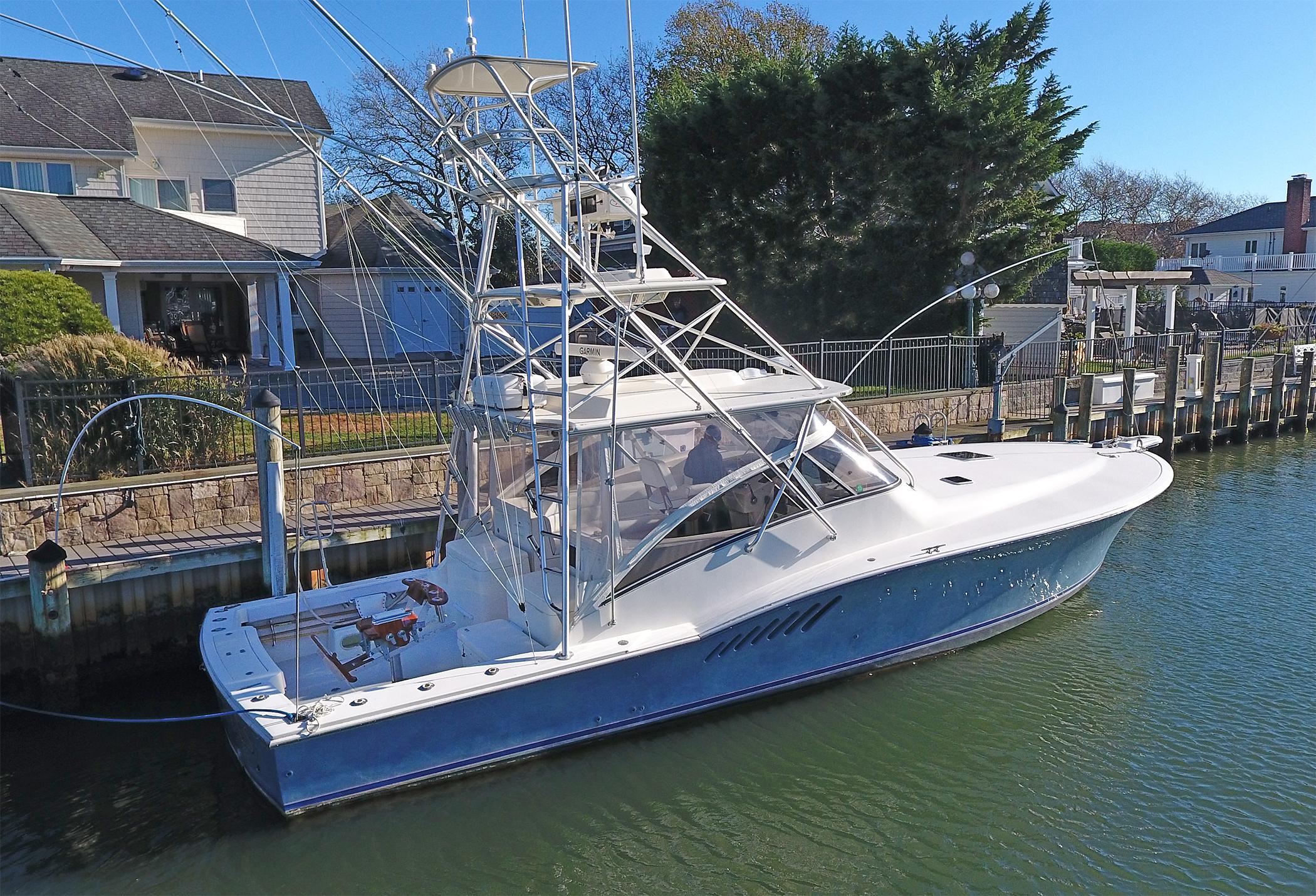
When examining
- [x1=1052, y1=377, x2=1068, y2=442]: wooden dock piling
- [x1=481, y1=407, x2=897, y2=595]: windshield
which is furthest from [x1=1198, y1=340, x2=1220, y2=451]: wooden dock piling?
[x1=481, y1=407, x2=897, y2=595]: windshield

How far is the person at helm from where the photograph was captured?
720 centimetres

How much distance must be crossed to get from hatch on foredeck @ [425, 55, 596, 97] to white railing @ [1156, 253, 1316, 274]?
44.4 metres

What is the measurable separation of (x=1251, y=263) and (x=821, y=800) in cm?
5187

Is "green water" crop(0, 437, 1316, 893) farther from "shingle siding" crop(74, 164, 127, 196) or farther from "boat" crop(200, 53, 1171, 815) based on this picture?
"shingle siding" crop(74, 164, 127, 196)

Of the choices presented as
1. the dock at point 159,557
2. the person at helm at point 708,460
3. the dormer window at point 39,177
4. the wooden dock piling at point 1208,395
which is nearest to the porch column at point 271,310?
the dormer window at point 39,177

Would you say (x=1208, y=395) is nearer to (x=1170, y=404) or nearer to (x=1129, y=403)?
(x=1170, y=404)

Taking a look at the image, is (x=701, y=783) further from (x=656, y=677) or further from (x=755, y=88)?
(x=755, y=88)

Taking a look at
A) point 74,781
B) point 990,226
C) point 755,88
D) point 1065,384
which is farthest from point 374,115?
point 74,781

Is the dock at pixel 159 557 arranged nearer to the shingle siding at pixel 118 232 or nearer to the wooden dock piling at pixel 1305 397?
the shingle siding at pixel 118 232

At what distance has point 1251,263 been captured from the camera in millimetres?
48438

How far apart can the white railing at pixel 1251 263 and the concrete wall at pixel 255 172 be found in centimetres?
3701

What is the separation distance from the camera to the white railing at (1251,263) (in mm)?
46188

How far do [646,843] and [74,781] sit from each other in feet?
13.5

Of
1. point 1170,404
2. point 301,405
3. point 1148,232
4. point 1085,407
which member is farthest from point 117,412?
point 1148,232
